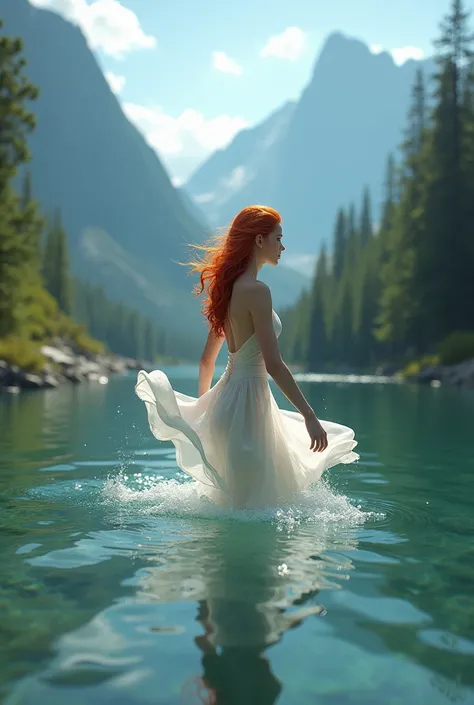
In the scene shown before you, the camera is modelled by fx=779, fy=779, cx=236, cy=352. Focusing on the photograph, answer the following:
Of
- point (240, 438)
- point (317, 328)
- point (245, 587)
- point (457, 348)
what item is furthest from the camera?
point (317, 328)

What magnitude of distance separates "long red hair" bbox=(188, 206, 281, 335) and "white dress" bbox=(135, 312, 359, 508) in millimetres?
384

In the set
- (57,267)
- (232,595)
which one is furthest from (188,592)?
(57,267)

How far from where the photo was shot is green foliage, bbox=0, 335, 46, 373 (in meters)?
31.0

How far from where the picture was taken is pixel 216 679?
2.92m

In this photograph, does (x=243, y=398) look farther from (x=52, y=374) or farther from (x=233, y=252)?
(x=52, y=374)

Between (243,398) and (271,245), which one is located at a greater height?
(271,245)

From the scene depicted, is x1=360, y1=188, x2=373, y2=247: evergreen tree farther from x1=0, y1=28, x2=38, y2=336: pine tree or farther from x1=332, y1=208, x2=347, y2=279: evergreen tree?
x1=0, y1=28, x2=38, y2=336: pine tree

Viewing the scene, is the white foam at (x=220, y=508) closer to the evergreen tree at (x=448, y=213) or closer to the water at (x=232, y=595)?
the water at (x=232, y=595)

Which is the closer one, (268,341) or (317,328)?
(268,341)

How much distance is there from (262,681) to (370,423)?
42.3 feet

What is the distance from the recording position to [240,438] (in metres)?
5.62

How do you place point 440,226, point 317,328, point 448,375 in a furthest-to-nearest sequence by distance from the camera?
point 317,328 < point 440,226 < point 448,375

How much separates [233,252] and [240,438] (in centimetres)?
135

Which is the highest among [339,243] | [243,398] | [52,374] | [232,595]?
[339,243]
